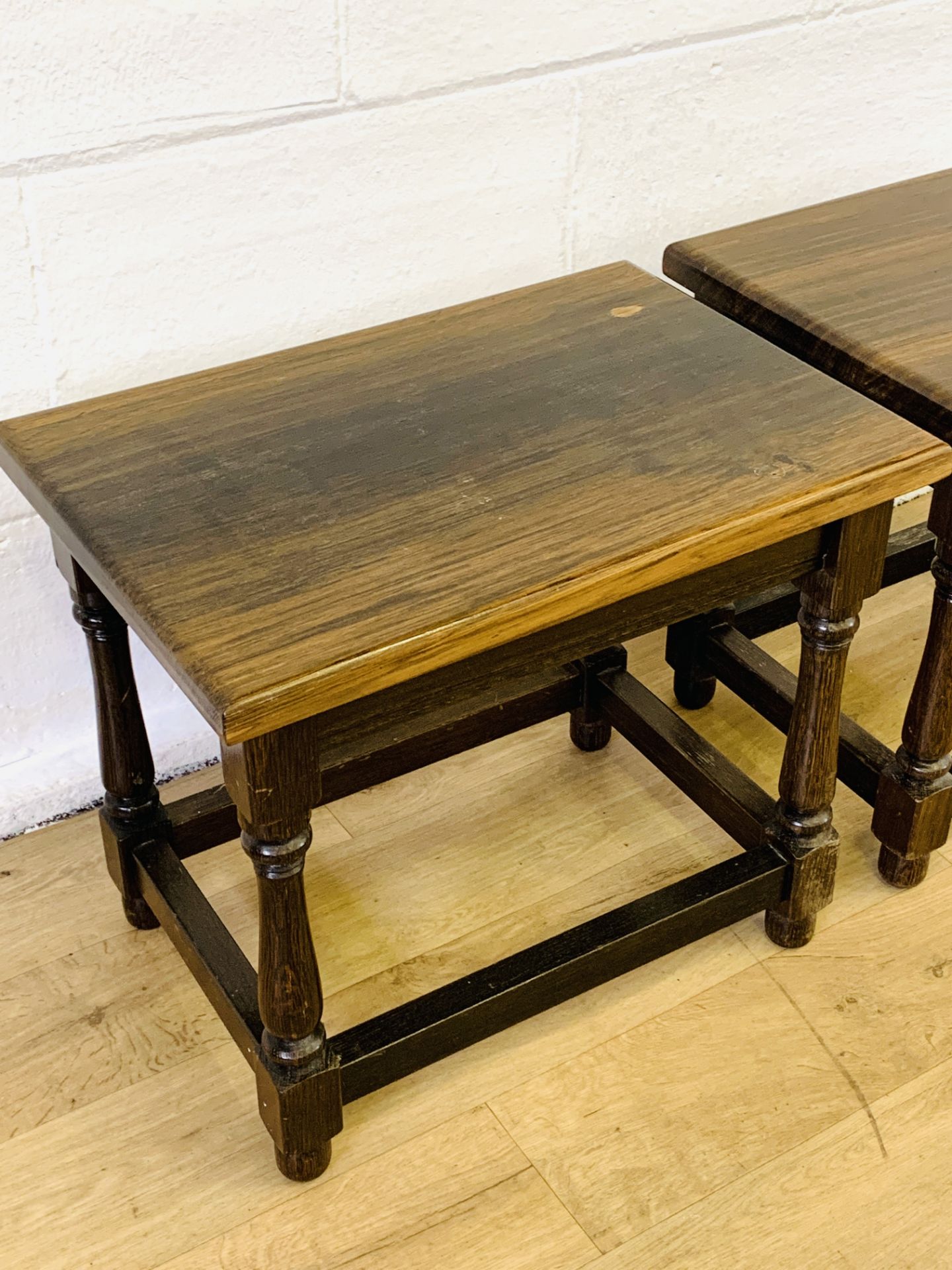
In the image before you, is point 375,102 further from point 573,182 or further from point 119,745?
point 119,745

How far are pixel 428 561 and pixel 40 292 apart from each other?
1.94ft

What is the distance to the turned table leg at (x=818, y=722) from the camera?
1.25m

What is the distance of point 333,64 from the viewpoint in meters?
1.46

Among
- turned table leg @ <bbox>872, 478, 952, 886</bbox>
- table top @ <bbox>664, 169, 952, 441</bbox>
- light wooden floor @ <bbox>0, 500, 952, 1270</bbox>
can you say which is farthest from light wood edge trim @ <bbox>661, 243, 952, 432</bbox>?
light wooden floor @ <bbox>0, 500, 952, 1270</bbox>

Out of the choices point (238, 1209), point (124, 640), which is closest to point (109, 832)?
point (124, 640)

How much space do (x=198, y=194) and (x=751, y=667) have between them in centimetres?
80

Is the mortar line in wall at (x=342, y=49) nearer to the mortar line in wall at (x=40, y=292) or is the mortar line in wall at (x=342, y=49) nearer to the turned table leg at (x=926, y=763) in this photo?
the mortar line in wall at (x=40, y=292)

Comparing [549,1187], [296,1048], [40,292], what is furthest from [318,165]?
[549,1187]

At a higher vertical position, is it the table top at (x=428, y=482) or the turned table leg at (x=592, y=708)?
the table top at (x=428, y=482)

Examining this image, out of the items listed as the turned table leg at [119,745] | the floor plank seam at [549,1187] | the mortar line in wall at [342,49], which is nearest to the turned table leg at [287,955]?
the floor plank seam at [549,1187]

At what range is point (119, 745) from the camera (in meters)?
1.41

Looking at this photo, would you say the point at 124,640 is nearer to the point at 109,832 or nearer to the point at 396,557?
the point at 109,832

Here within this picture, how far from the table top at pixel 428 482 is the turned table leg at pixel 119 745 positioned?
15 centimetres

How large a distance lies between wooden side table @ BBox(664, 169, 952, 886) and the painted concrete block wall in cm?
22
